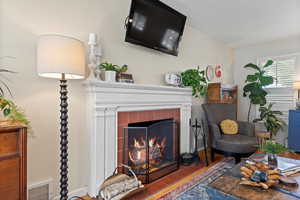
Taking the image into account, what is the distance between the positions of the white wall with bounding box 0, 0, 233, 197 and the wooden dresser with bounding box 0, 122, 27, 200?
0.45 meters

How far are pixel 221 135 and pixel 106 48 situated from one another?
2214mm

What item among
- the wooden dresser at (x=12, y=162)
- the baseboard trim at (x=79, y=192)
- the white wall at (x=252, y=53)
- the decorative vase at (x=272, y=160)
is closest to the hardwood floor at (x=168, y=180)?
the baseboard trim at (x=79, y=192)

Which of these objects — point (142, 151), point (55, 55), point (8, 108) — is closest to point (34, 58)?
point (55, 55)

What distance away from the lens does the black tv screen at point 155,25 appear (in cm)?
202

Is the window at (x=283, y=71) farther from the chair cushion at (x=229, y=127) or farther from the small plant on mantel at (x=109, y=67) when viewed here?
the small plant on mantel at (x=109, y=67)

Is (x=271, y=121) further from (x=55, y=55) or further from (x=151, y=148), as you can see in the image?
(x=55, y=55)

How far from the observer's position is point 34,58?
1.51m

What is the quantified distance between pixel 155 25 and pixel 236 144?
1.98 meters

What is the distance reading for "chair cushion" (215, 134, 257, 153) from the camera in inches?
96.7

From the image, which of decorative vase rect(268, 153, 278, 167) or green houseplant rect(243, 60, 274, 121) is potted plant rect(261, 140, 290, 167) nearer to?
decorative vase rect(268, 153, 278, 167)

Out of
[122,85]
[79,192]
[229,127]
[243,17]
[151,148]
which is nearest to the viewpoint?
[79,192]

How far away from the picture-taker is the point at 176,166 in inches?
99.3

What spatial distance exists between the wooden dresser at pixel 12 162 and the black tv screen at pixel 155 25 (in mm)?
1400

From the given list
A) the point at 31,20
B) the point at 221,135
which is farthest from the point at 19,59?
the point at 221,135
